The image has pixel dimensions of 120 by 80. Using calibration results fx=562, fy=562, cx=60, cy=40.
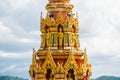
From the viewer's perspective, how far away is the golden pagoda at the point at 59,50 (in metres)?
31.8

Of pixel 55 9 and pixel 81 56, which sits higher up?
pixel 55 9

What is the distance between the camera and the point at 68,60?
3189cm

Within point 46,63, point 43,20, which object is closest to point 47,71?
point 46,63

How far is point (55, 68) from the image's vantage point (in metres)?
31.8

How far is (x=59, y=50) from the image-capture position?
32.1 m

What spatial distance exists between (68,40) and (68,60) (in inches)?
48.1

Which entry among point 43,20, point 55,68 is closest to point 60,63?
point 55,68

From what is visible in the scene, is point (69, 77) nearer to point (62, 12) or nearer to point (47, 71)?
point (47, 71)

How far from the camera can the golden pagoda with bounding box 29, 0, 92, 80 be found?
3184cm

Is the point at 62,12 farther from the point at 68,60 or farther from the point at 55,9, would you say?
the point at 68,60

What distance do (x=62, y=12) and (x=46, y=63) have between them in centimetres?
318

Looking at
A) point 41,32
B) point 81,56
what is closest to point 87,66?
point 81,56

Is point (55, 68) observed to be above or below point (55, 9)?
below

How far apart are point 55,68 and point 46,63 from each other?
0.60m
